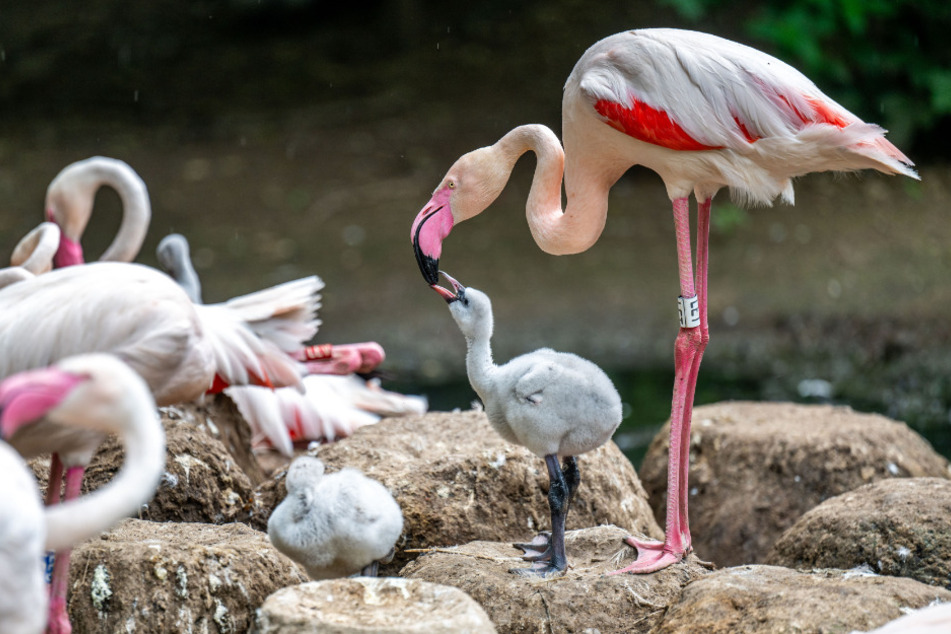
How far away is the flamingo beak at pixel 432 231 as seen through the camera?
384 centimetres

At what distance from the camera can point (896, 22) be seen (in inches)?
472

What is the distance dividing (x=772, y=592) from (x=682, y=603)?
10.4 inches

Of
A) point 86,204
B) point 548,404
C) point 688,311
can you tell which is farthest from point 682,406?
point 86,204

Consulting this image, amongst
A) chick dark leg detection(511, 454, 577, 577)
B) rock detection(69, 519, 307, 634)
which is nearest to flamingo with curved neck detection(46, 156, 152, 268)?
rock detection(69, 519, 307, 634)

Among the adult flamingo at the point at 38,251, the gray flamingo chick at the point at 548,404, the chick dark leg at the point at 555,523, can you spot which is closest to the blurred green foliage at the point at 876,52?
the adult flamingo at the point at 38,251

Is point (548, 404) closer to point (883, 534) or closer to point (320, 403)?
point (883, 534)

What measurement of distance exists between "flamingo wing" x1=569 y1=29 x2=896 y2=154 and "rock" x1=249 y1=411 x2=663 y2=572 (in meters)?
1.33

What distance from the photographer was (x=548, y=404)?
133 inches

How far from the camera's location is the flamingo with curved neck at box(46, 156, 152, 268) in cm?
620

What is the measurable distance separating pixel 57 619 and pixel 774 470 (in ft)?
9.98

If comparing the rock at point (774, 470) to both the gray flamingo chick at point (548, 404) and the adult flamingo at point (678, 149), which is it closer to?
the adult flamingo at point (678, 149)

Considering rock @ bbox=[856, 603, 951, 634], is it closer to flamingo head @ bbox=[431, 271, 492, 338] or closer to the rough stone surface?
the rough stone surface

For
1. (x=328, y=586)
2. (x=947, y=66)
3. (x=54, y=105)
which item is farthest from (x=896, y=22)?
(x=328, y=586)

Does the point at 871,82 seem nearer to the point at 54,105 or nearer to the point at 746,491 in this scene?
the point at 746,491
